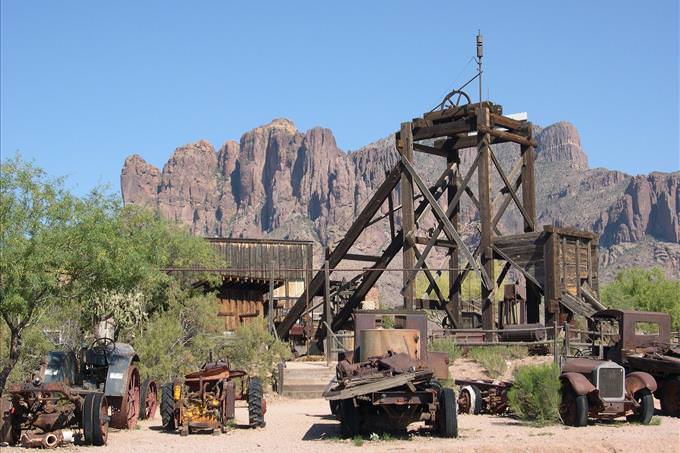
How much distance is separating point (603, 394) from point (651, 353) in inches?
115

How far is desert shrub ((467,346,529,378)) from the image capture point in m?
24.8

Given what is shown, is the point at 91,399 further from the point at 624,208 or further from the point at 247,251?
the point at 624,208

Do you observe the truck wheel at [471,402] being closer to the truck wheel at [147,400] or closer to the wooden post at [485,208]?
the truck wheel at [147,400]

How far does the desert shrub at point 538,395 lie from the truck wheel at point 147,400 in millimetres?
7559

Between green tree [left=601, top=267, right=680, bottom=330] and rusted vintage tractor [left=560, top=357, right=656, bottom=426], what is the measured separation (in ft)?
100

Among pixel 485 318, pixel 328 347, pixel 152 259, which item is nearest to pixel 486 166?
pixel 485 318

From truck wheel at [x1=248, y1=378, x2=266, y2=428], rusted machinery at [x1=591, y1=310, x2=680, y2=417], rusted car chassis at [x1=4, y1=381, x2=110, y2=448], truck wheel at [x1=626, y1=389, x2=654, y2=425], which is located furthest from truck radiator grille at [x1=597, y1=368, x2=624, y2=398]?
rusted car chassis at [x1=4, y1=381, x2=110, y2=448]

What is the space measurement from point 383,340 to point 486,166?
11.4 meters

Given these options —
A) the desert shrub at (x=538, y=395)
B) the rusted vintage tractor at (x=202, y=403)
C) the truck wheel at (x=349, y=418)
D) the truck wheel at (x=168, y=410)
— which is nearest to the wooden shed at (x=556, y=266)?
the desert shrub at (x=538, y=395)

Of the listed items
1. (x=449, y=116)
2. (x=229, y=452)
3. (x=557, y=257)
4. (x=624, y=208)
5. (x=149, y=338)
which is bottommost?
(x=229, y=452)

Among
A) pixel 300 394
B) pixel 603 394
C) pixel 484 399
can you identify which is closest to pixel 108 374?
pixel 484 399

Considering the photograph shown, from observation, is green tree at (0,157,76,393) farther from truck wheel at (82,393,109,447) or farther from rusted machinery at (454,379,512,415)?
rusted machinery at (454,379,512,415)

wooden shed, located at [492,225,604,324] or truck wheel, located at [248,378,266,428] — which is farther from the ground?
wooden shed, located at [492,225,604,324]

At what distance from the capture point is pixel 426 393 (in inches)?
600
